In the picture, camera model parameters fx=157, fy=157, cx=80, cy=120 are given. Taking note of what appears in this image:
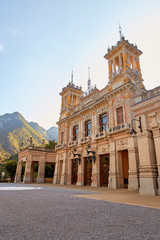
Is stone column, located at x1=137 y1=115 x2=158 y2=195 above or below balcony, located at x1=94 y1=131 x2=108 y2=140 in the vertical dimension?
below

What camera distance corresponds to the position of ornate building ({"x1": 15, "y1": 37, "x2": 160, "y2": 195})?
1102cm

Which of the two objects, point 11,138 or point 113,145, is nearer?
point 113,145

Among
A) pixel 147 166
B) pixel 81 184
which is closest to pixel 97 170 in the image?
pixel 81 184

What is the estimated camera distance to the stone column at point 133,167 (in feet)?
48.9

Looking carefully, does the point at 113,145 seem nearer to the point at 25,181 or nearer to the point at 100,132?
the point at 100,132

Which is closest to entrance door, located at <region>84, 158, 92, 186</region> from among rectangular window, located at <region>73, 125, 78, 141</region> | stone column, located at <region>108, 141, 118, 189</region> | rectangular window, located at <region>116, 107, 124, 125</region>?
stone column, located at <region>108, 141, 118, 189</region>

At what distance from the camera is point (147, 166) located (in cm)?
1054

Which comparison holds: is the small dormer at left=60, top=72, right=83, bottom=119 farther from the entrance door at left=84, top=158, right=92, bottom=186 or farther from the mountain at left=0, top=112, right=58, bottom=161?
the mountain at left=0, top=112, right=58, bottom=161

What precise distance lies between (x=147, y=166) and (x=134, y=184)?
529cm

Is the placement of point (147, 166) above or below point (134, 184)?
above

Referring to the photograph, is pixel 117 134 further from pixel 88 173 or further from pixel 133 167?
pixel 88 173

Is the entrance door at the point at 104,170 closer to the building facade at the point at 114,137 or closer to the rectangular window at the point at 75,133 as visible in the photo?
the building facade at the point at 114,137

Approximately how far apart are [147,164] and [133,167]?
17.5 ft

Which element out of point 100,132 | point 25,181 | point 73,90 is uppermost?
point 73,90
